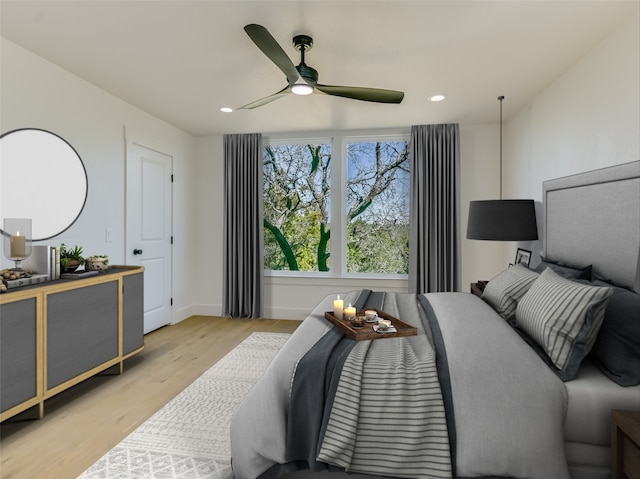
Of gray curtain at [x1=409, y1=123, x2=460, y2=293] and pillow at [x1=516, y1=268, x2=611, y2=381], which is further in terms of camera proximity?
gray curtain at [x1=409, y1=123, x2=460, y2=293]

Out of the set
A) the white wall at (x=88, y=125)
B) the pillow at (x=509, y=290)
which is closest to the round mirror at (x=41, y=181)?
the white wall at (x=88, y=125)

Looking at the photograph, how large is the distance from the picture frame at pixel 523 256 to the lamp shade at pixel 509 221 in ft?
1.64

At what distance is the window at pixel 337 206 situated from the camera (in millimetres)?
4727

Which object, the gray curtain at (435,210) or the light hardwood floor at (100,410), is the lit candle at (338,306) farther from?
the gray curtain at (435,210)

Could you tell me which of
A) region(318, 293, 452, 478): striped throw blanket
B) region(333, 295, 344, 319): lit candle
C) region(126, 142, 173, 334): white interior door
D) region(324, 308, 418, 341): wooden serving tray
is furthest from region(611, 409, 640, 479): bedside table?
region(126, 142, 173, 334): white interior door

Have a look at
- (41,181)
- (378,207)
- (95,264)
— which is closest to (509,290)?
(378,207)

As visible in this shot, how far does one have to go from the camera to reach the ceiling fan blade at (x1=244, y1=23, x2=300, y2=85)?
6.25 feet

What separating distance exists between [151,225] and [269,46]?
284 centimetres

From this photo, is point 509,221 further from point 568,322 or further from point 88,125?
point 88,125

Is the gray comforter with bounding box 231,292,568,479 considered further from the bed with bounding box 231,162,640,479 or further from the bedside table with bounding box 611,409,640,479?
the bedside table with bounding box 611,409,640,479

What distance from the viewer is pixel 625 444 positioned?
1.28 m

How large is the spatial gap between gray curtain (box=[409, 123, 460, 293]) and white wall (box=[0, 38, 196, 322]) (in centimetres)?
301

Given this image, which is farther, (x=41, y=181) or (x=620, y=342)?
(x=41, y=181)

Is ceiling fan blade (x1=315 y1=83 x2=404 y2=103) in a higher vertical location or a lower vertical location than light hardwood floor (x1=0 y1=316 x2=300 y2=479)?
higher
